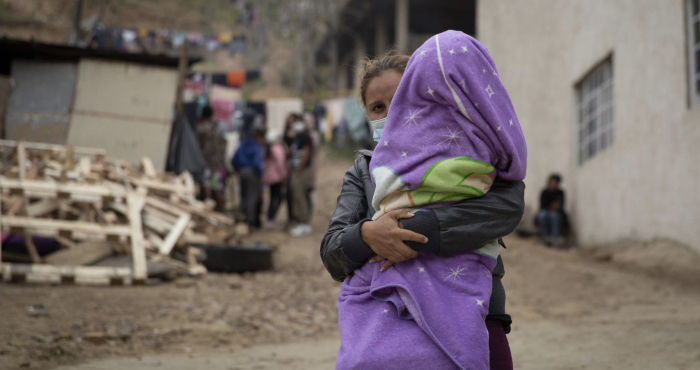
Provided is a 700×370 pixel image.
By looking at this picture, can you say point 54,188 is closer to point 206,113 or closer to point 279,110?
point 206,113

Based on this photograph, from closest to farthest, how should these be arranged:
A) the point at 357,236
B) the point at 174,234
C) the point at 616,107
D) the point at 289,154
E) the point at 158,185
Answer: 1. the point at 357,236
2. the point at 174,234
3. the point at 158,185
4. the point at 616,107
5. the point at 289,154

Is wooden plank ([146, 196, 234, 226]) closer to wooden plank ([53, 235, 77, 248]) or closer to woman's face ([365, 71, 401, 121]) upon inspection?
wooden plank ([53, 235, 77, 248])

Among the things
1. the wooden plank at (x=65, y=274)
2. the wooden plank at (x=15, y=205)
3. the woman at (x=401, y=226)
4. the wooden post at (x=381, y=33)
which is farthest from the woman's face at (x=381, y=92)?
the wooden post at (x=381, y=33)

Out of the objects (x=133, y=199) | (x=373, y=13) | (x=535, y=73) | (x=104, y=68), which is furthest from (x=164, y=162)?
(x=373, y=13)

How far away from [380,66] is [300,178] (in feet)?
29.8

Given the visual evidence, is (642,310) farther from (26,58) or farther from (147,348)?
(26,58)

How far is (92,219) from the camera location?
6938 mm

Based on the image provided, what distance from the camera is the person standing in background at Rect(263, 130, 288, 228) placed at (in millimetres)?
11242

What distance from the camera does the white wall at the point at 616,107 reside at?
719 cm

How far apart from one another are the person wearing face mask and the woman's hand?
918 centimetres

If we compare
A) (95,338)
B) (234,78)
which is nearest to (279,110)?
(234,78)

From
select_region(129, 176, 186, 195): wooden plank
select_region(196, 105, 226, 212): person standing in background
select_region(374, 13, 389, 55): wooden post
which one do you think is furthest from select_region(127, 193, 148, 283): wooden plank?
select_region(374, 13, 389, 55): wooden post

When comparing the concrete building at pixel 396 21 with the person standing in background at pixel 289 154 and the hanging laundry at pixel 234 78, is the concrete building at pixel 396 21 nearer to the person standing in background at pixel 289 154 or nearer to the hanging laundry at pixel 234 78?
the hanging laundry at pixel 234 78

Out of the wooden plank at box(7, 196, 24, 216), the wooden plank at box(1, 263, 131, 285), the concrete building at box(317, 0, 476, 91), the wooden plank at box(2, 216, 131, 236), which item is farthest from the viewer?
the concrete building at box(317, 0, 476, 91)
